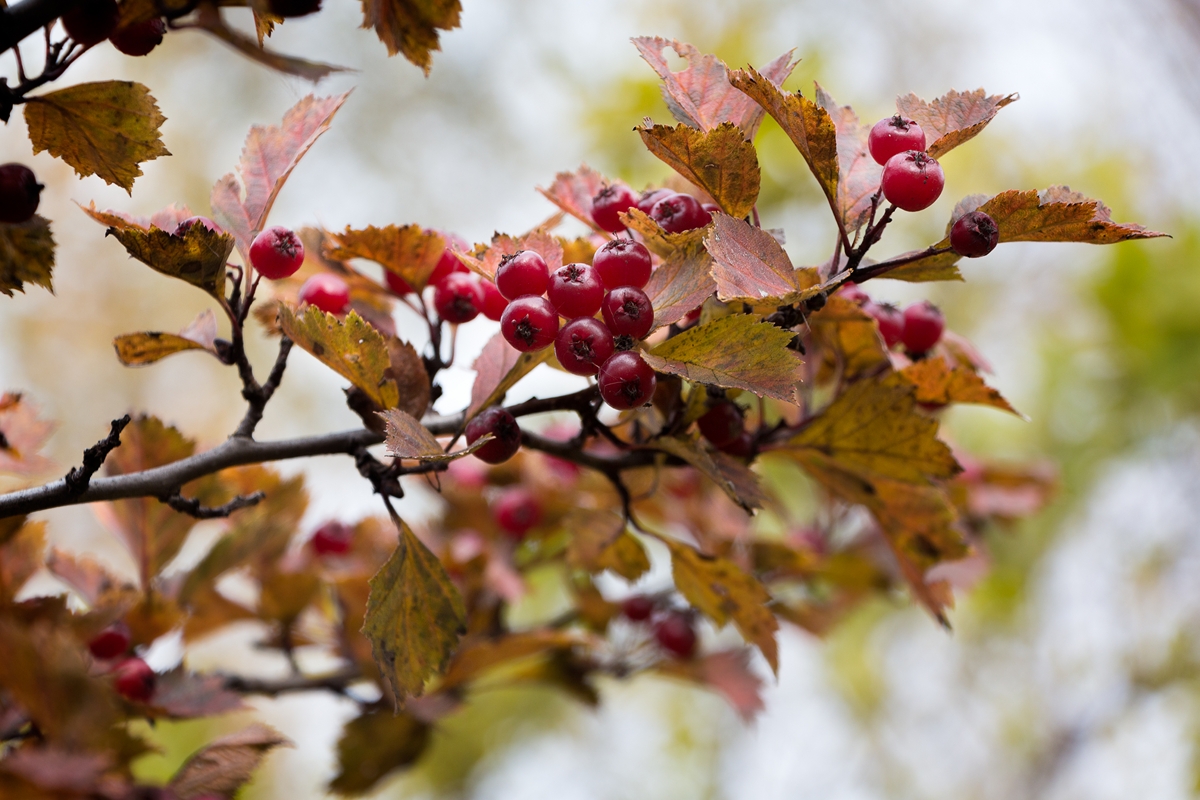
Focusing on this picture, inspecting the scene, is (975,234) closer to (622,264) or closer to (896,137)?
(896,137)

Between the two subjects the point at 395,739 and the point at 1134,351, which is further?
the point at 1134,351

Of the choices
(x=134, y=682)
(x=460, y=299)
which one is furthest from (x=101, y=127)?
(x=134, y=682)

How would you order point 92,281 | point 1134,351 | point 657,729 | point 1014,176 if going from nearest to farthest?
point 1134,351, point 1014,176, point 657,729, point 92,281

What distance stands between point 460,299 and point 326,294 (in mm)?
131

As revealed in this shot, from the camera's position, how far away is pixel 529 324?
2.23ft

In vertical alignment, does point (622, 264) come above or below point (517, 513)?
below

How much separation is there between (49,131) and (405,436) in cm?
38

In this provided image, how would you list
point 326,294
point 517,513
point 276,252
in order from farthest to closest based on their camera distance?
point 517,513, point 326,294, point 276,252

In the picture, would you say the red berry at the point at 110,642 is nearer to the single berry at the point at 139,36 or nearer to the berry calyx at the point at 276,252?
the berry calyx at the point at 276,252

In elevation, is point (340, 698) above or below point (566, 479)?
below

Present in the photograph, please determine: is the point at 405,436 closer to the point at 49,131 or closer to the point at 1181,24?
the point at 49,131

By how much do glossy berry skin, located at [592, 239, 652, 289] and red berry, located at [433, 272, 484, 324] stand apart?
0.23 m

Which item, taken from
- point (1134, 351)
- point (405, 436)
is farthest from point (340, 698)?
point (1134, 351)

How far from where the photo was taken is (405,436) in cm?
66
